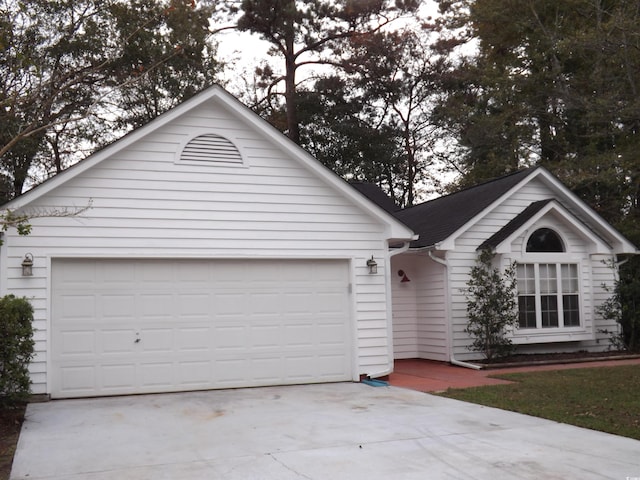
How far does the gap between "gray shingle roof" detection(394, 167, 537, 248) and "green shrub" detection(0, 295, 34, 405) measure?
8.48 meters

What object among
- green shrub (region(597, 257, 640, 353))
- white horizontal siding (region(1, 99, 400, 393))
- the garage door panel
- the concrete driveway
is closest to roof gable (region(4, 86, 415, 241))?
white horizontal siding (region(1, 99, 400, 393))

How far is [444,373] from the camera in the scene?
12.8m

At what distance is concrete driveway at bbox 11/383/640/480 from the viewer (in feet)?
19.2

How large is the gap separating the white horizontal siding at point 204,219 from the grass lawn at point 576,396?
2.51 meters

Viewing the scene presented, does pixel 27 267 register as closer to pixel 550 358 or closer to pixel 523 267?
pixel 523 267

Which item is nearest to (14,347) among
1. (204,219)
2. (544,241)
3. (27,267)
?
(27,267)

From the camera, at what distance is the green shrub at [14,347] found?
8.44m

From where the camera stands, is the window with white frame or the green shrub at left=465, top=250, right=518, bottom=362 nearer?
the green shrub at left=465, top=250, right=518, bottom=362

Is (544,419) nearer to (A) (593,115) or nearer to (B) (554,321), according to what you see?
(B) (554,321)

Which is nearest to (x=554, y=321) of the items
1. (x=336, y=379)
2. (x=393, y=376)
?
(x=393, y=376)

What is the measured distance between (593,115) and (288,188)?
769 centimetres

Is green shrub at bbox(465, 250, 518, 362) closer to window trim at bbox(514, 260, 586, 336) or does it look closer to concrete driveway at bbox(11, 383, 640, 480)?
window trim at bbox(514, 260, 586, 336)

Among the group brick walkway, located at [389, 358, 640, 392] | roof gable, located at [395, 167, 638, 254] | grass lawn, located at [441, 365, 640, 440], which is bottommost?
brick walkway, located at [389, 358, 640, 392]

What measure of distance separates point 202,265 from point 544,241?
8.06 meters
